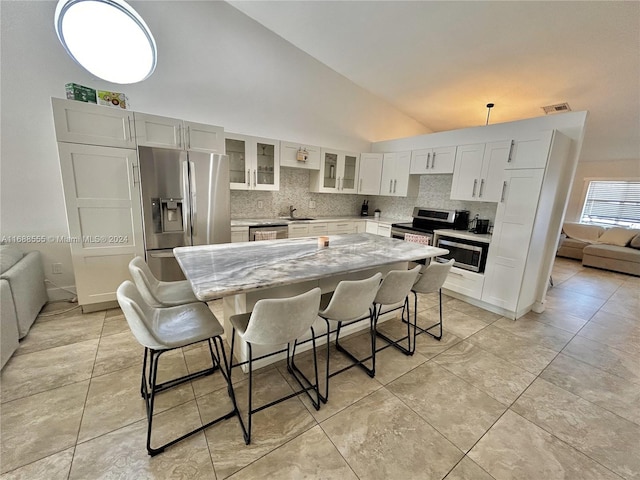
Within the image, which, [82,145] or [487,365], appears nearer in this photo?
[487,365]

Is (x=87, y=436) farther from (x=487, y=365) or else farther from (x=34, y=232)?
(x=487, y=365)

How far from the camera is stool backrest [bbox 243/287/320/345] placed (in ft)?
4.18

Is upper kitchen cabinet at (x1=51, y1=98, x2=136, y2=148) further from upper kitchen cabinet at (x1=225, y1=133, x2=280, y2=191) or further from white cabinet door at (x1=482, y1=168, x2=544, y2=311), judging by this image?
white cabinet door at (x1=482, y1=168, x2=544, y2=311)

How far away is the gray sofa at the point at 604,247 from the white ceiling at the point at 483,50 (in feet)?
7.66

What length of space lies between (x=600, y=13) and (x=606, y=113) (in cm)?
238

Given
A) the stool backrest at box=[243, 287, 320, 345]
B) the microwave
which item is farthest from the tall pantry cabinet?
the microwave

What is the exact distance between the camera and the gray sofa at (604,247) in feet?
16.8

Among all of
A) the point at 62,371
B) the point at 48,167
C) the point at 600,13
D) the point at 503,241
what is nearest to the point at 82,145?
the point at 48,167

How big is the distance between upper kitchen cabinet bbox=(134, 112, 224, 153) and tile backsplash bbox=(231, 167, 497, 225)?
0.94m

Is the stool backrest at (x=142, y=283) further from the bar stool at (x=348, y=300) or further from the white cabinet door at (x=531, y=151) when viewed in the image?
the white cabinet door at (x=531, y=151)

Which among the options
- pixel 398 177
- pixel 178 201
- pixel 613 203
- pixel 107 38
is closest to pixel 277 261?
pixel 178 201

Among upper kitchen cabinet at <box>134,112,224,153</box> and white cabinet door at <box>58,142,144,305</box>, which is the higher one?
upper kitchen cabinet at <box>134,112,224,153</box>

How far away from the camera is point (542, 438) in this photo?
1.57m

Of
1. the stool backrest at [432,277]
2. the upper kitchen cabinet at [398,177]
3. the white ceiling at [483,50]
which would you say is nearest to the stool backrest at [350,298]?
the stool backrest at [432,277]
